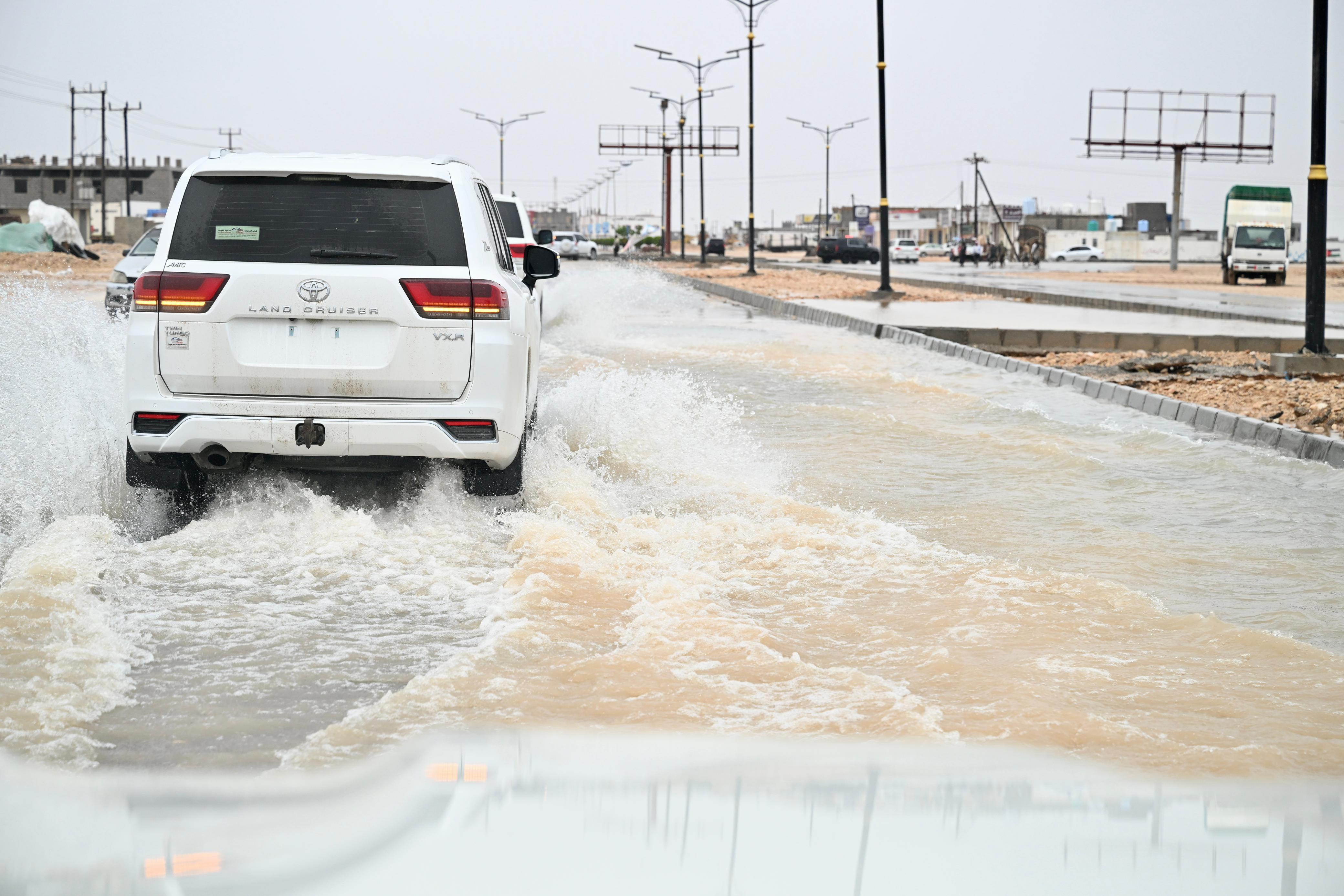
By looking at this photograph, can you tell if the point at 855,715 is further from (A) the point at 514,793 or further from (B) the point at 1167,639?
(B) the point at 1167,639

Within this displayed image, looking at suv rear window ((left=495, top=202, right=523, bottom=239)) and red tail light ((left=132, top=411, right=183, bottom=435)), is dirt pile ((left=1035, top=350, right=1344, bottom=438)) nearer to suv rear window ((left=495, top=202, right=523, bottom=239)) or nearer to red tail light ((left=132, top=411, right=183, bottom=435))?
suv rear window ((left=495, top=202, right=523, bottom=239))

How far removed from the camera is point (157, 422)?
20.5ft

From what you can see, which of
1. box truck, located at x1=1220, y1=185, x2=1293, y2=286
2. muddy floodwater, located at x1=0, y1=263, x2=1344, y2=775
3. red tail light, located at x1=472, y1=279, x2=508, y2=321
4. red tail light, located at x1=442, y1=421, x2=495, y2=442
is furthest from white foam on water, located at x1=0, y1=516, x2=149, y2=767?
box truck, located at x1=1220, y1=185, x2=1293, y2=286

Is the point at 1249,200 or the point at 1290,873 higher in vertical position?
the point at 1249,200

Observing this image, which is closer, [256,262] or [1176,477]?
[256,262]

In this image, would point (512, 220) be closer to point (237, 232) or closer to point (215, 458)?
point (237, 232)

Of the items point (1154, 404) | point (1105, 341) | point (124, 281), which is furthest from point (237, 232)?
point (1105, 341)

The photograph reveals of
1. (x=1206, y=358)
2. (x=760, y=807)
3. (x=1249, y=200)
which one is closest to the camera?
(x=760, y=807)

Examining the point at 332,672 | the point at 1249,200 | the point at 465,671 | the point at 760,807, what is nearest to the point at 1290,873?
the point at 760,807

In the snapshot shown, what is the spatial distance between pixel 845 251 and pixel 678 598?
217ft

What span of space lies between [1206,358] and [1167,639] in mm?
12483

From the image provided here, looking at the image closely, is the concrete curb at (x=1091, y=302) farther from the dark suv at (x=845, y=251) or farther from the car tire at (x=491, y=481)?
the dark suv at (x=845, y=251)

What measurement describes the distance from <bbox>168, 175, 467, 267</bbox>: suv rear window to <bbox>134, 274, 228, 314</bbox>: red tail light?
0.11 m

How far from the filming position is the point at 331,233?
20.7ft
